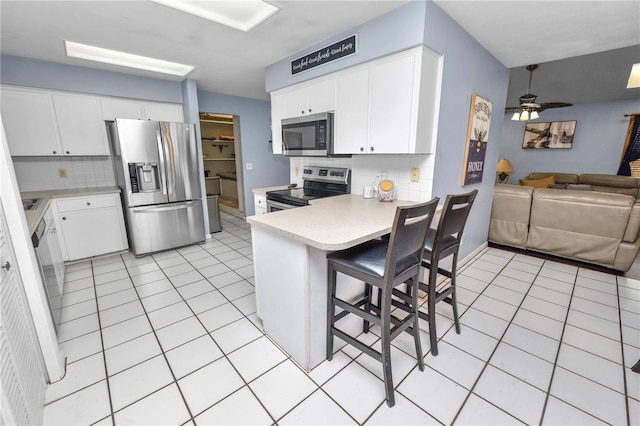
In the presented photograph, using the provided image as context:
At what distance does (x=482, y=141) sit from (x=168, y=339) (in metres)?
3.56

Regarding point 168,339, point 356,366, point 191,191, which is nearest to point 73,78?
point 191,191

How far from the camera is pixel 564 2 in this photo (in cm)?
186

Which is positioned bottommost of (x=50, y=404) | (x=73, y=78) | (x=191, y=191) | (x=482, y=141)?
(x=50, y=404)

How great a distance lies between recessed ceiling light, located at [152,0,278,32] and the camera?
199 centimetres

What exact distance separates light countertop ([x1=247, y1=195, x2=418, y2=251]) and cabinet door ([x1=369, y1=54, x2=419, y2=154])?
0.54 m

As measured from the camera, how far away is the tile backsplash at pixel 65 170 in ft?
10.6

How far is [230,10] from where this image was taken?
2.10 meters

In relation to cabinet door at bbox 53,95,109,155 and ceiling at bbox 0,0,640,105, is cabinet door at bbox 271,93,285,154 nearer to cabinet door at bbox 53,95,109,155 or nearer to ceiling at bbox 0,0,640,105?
ceiling at bbox 0,0,640,105

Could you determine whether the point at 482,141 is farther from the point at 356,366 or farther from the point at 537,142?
the point at 537,142

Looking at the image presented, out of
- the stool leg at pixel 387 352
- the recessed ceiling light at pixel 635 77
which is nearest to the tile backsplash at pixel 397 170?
the stool leg at pixel 387 352

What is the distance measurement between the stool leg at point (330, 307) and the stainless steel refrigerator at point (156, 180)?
287 centimetres

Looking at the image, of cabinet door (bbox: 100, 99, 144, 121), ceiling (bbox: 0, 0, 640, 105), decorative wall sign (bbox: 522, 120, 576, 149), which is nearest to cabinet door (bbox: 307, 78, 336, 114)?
ceiling (bbox: 0, 0, 640, 105)

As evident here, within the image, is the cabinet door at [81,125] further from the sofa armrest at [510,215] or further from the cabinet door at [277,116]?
the sofa armrest at [510,215]

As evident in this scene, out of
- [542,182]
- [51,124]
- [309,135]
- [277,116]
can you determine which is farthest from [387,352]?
[542,182]
